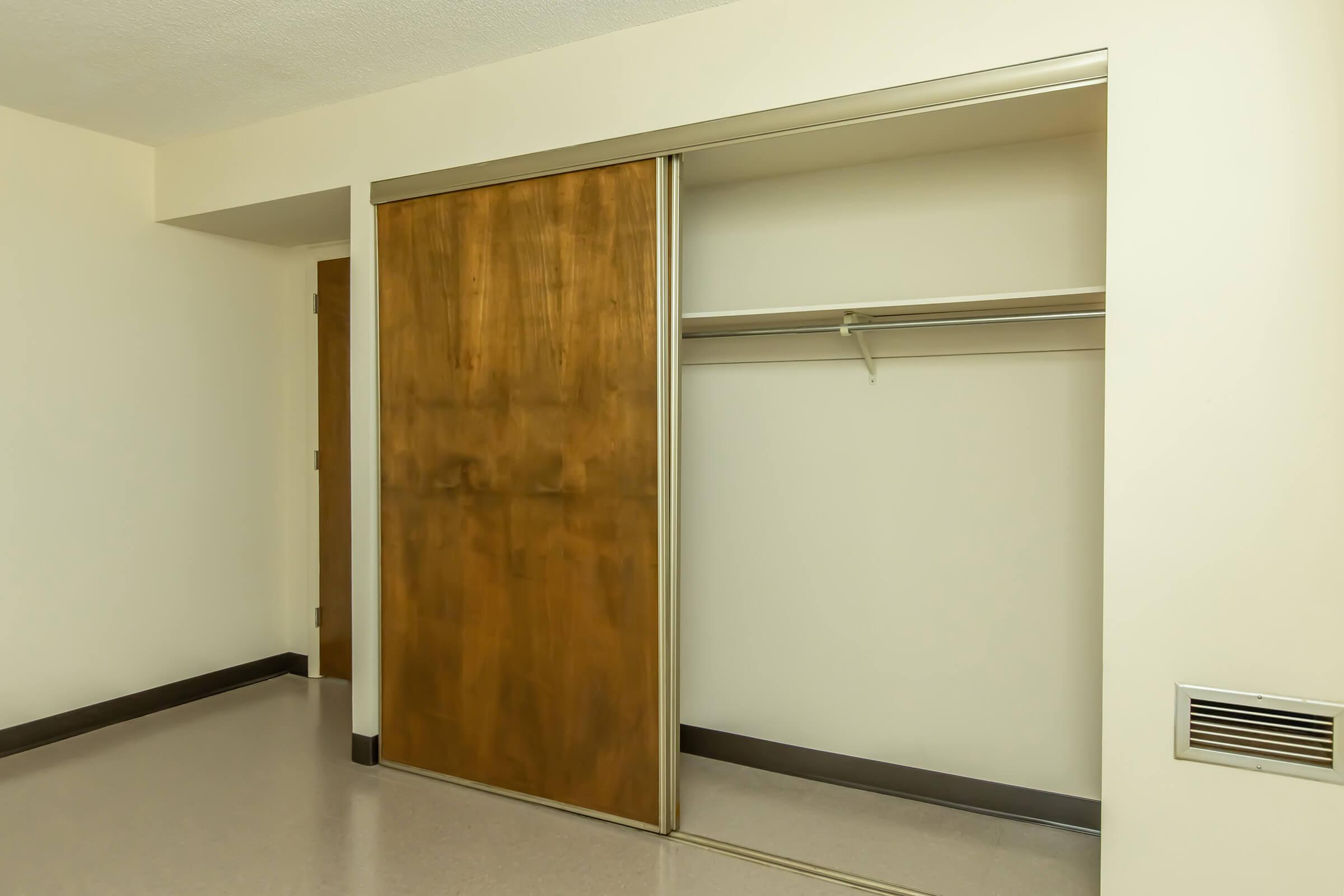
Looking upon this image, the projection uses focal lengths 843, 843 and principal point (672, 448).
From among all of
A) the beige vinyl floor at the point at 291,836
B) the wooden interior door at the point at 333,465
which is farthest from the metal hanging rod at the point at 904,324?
the wooden interior door at the point at 333,465

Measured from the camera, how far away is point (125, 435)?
13.7ft

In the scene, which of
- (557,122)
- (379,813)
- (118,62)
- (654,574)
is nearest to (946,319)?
(654,574)

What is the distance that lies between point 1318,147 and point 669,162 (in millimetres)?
1823

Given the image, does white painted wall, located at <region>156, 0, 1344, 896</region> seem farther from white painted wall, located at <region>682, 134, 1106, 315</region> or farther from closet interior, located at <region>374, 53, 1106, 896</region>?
white painted wall, located at <region>682, 134, 1106, 315</region>

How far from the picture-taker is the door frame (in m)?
4.86

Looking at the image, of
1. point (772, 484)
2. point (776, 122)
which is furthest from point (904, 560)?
point (776, 122)

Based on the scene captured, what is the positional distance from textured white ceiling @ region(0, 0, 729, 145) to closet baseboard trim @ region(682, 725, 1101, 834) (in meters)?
2.81

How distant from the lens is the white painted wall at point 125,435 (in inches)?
149

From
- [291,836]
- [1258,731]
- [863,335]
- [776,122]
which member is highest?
[776,122]

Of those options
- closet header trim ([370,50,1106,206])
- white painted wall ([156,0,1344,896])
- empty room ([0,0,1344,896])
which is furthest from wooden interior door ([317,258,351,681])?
white painted wall ([156,0,1344,896])

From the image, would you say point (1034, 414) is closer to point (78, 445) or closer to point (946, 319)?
point (946, 319)

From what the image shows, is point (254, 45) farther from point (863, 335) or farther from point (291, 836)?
point (291, 836)

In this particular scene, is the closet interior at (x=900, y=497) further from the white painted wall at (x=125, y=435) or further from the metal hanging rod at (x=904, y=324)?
the white painted wall at (x=125, y=435)

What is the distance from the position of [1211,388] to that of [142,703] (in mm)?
4752
